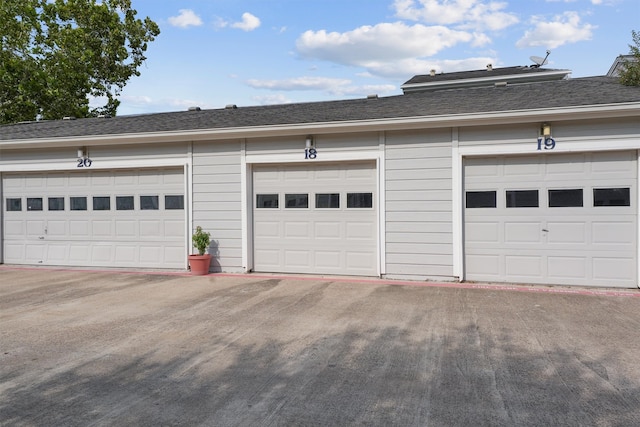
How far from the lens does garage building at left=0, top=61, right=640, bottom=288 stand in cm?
743

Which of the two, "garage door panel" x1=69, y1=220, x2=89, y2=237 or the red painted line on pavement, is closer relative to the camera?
the red painted line on pavement

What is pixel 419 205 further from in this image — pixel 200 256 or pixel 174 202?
pixel 174 202

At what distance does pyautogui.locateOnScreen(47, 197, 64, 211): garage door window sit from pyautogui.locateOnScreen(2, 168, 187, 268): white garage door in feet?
0.07

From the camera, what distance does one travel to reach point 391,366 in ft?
13.4

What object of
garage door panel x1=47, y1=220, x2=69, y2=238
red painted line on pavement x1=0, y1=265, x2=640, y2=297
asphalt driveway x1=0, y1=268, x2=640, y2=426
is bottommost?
asphalt driveway x1=0, y1=268, x2=640, y2=426

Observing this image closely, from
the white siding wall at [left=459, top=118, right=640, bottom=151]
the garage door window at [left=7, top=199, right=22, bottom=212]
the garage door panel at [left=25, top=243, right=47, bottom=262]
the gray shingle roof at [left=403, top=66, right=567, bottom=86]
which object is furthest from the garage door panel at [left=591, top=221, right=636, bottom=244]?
the gray shingle roof at [left=403, top=66, right=567, bottom=86]

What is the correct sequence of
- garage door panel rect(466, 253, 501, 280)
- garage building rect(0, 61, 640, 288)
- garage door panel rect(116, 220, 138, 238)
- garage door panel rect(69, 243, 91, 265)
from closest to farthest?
garage building rect(0, 61, 640, 288) < garage door panel rect(466, 253, 501, 280) < garage door panel rect(116, 220, 138, 238) < garage door panel rect(69, 243, 91, 265)

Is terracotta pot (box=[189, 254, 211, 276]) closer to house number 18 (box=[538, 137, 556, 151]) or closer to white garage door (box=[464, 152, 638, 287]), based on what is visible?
white garage door (box=[464, 152, 638, 287])

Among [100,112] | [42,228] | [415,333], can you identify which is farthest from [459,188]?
[100,112]

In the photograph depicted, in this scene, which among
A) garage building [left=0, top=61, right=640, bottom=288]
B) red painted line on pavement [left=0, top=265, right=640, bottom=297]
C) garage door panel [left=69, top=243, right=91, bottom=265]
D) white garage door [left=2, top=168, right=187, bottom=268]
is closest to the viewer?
red painted line on pavement [left=0, top=265, right=640, bottom=297]

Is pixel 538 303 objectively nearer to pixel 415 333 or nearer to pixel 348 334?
pixel 415 333

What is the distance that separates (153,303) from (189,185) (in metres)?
3.32

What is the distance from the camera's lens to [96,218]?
396 inches

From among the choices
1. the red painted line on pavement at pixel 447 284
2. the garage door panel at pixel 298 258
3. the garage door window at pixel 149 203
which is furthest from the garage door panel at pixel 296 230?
the garage door window at pixel 149 203
